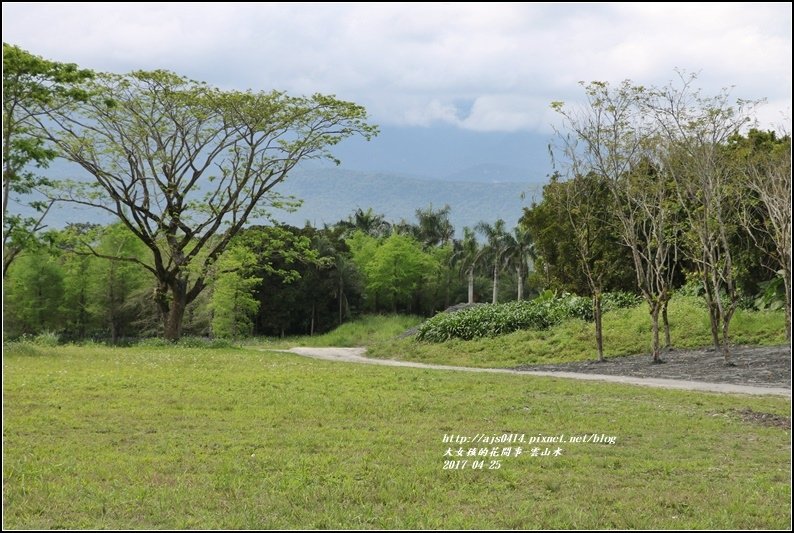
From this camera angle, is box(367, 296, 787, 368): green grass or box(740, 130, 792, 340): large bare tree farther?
box(367, 296, 787, 368): green grass

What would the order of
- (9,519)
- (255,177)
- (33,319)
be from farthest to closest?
(33,319) < (255,177) < (9,519)

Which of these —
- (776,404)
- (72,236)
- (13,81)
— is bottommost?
(776,404)

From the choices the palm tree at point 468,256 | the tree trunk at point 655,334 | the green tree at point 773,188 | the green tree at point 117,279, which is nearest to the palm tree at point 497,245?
the palm tree at point 468,256

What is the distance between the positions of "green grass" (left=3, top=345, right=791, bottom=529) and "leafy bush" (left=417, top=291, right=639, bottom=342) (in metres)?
14.9

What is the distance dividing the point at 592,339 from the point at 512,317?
4265 millimetres

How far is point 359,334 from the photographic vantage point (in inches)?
1604

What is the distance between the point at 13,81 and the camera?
1584 centimetres

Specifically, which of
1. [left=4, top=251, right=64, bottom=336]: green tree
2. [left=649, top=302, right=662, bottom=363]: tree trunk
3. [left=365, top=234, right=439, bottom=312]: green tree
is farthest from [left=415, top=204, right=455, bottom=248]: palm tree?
[left=649, top=302, right=662, bottom=363]: tree trunk

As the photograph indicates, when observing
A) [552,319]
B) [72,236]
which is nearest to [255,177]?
[72,236]

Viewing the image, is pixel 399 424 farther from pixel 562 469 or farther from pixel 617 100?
pixel 617 100

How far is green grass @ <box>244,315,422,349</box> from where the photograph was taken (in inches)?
1452

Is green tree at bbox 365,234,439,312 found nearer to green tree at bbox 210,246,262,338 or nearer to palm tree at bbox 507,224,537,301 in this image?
palm tree at bbox 507,224,537,301

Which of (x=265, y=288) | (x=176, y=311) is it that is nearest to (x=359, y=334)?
(x=265, y=288)

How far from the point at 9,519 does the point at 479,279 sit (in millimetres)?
59471
